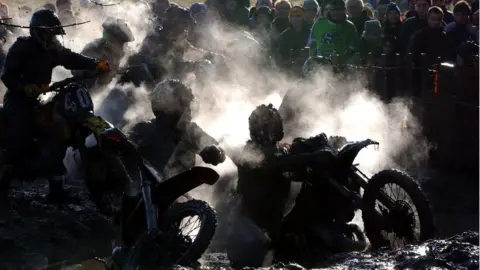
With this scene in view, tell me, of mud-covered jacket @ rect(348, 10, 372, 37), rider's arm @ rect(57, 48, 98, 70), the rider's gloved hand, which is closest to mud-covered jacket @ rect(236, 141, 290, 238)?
the rider's gloved hand

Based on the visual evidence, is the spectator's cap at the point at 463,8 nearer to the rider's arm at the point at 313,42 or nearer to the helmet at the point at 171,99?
the rider's arm at the point at 313,42

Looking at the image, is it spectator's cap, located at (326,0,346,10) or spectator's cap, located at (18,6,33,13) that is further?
spectator's cap, located at (18,6,33,13)

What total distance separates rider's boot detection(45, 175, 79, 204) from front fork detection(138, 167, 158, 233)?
10.2 ft

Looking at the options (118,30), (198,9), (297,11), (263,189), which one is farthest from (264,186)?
(198,9)

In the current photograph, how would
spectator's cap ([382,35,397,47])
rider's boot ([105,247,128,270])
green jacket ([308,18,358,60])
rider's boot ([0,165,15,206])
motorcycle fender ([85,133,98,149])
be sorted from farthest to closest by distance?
green jacket ([308,18,358,60]), spectator's cap ([382,35,397,47]), rider's boot ([0,165,15,206]), motorcycle fender ([85,133,98,149]), rider's boot ([105,247,128,270])

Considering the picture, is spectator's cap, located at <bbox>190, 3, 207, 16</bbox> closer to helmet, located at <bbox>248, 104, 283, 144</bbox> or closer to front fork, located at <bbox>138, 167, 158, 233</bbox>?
helmet, located at <bbox>248, 104, 283, 144</bbox>

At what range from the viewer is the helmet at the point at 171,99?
916 cm

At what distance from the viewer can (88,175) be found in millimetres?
9180

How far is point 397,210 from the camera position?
A: 24.3 feet

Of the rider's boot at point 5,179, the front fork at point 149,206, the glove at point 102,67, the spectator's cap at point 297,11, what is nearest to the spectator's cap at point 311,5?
the spectator's cap at point 297,11

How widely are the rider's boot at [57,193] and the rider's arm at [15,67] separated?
117 cm

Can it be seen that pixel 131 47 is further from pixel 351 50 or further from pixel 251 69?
pixel 351 50

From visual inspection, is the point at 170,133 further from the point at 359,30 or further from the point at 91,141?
the point at 359,30

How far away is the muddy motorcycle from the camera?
7.34m
